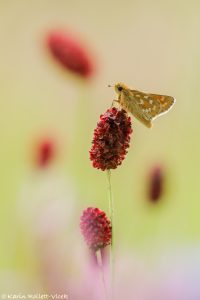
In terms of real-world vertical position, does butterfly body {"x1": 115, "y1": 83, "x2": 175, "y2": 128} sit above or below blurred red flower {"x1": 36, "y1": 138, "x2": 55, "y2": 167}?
above

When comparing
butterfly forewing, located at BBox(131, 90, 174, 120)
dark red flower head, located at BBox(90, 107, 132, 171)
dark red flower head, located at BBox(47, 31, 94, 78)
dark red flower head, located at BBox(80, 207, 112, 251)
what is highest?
dark red flower head, located at BBox(47, 31, 94, 78)

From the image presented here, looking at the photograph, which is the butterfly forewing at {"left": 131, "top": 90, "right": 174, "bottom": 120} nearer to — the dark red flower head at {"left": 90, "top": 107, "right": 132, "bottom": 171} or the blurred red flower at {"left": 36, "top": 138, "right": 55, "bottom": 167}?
the dark red flower head at {"left": 90, "top": 107, "right": 132, "bottom": 171}

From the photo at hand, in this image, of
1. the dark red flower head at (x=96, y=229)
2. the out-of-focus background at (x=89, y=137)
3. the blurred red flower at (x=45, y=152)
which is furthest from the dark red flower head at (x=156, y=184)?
the dark red flower head at (x=96, y=229)

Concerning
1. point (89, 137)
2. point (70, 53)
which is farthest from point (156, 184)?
point (70, 53)

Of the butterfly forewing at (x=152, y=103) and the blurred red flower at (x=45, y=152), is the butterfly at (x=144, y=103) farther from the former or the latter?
the blurred red flower at (x=45, y=152)

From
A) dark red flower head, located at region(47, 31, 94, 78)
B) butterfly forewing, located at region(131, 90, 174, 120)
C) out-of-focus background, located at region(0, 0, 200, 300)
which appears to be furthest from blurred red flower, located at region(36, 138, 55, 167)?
butterfly forewing, located at region(131, 90, 174, 120)

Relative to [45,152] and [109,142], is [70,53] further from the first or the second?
[109,142]
